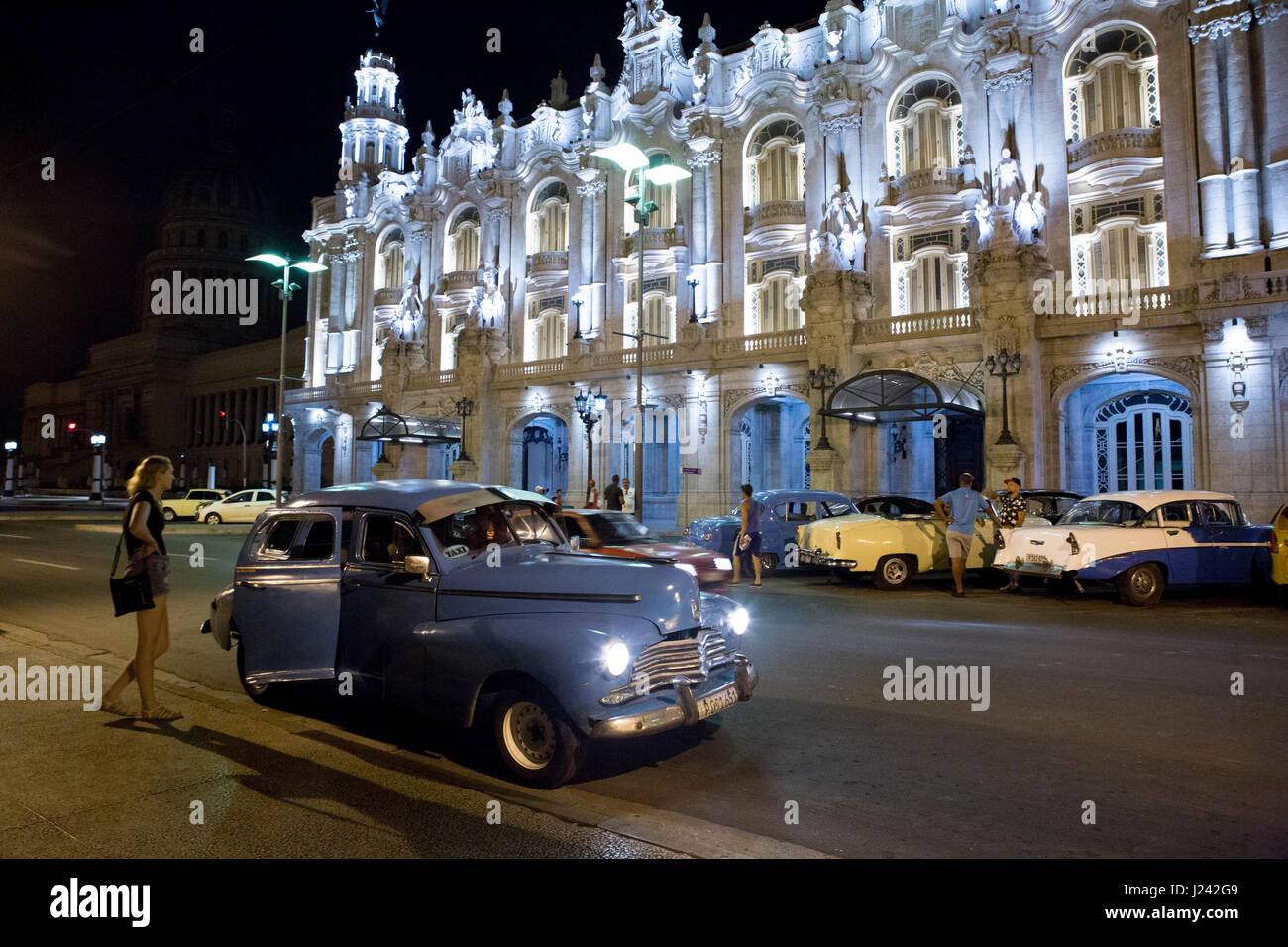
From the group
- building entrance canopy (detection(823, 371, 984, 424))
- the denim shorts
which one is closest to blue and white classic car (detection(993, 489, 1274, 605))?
building entrance canopy (detection(823, 371, 984, 424))

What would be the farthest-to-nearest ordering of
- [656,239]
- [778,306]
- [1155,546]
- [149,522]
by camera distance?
[656,239]
[778,306]
[1155,546]
[149,522]

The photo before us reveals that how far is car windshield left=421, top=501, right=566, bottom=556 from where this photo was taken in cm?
587

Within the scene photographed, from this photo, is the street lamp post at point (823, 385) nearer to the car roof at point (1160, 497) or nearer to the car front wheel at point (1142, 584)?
the car roof at point (1160, 497)

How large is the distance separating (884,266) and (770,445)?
26.5ft

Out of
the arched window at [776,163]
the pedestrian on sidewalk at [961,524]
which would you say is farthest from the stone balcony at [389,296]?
the pedestrian on sidewalk at [961,524]

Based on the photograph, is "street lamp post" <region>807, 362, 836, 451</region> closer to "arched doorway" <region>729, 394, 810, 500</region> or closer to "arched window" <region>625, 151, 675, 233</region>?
"arched doorway" <region>729, 394, 810, 500</region>

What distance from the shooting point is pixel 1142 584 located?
491 inches

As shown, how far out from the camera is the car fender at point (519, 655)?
15.5 feet

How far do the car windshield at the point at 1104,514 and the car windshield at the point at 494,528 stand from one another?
391 inches

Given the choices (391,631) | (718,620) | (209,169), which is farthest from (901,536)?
(209,169)

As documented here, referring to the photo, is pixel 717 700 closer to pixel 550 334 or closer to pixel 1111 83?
pixel 1111 83

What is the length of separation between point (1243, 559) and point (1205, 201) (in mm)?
14925

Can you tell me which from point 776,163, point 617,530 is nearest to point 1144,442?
point 776,163

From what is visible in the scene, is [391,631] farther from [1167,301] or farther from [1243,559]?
[1167,301]
